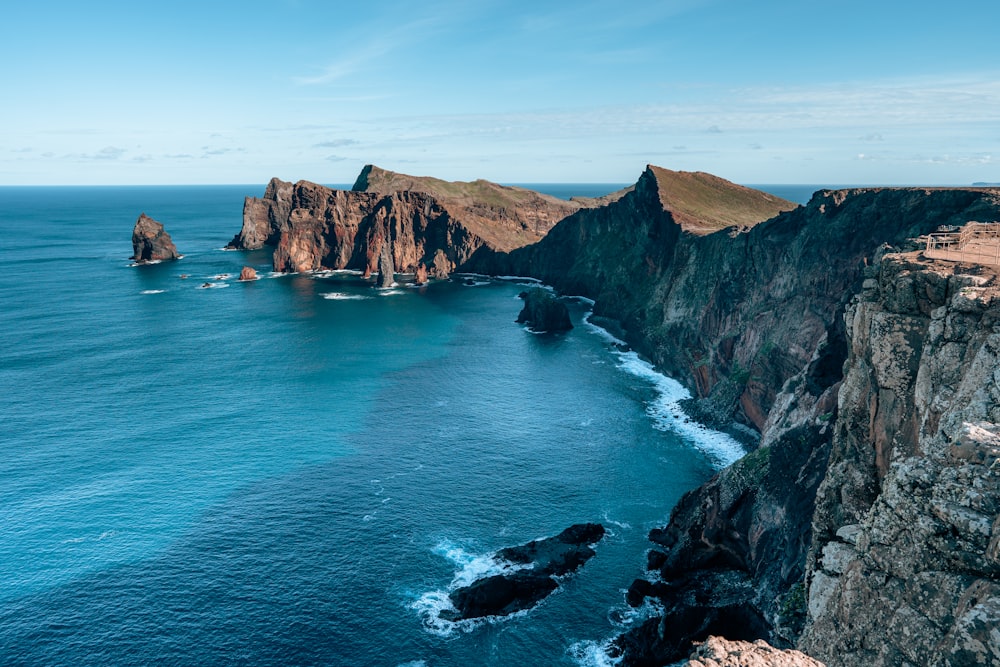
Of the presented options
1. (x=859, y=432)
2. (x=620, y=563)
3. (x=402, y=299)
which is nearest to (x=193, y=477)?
(x=620, y=563)

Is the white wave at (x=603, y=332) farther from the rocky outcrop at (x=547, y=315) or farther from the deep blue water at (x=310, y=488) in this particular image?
the deep blue water at (x=310, y=488)

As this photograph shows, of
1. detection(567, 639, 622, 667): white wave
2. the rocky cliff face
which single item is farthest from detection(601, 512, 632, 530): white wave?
the rocky cliff face

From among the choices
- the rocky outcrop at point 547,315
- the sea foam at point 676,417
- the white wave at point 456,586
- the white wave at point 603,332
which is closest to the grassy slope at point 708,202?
the white wave at point 603,332

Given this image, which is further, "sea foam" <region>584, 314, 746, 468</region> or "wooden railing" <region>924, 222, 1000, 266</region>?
"sea foam" <region>584, 314, 746, 468</region>

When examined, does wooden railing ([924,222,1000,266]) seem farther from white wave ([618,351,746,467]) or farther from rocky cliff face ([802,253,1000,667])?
white wave ([618,351,746,467])

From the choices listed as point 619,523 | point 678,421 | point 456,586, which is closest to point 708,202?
point 678,421

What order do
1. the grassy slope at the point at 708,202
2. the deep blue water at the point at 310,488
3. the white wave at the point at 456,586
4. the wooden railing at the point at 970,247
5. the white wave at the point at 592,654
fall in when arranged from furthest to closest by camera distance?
the grassy slope at the point at 708,202, the white wave at the point at 456,586, the deep blue water at the point at 310,488, the white wave at the point at 592,654, the wooden railing at the point at 970,247

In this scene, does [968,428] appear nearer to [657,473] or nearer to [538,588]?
[538,588]
